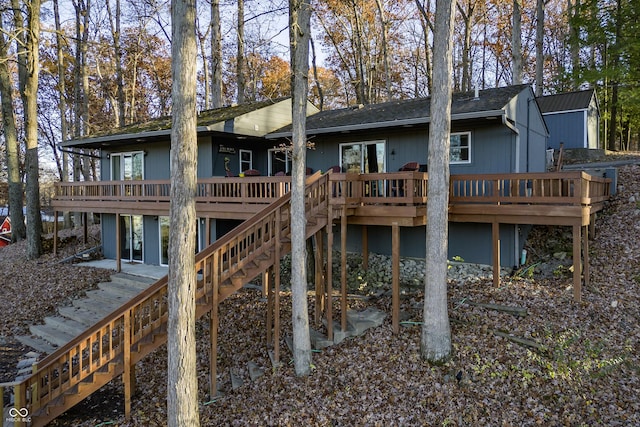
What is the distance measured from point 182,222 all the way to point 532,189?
7.25 meters

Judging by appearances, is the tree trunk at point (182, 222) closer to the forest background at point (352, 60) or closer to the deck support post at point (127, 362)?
the deck support post at point (127, 362)

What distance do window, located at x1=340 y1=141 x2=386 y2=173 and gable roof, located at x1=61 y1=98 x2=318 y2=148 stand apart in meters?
2.59

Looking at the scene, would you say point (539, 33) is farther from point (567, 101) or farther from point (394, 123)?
point (394, 123)

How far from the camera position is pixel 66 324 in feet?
33.0

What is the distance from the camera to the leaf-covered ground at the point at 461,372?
5.86 metres

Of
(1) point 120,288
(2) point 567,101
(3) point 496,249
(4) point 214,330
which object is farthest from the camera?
(2) point 567,101

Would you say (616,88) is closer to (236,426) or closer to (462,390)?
(462,390)

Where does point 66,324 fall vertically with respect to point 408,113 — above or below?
below

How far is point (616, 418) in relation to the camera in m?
5.59

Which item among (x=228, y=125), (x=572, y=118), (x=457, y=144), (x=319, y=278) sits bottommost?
(x=319, y=278)

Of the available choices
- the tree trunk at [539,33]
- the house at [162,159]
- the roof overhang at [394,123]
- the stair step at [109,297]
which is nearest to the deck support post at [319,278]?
the roof overhang at [394,123]

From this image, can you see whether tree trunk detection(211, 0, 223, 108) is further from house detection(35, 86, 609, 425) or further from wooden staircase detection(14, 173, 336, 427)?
wooden staircase detection(14, 173, 336, 427)

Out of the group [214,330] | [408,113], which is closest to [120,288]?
[214,330]

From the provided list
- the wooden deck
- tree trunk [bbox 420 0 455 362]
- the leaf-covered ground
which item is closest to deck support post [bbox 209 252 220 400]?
the leaf-covered ground
